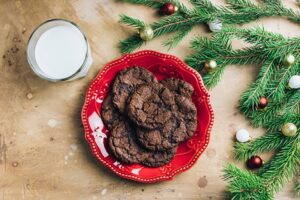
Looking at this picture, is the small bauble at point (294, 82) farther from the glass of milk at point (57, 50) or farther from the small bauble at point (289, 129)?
the glass of milk at point (57, 50)

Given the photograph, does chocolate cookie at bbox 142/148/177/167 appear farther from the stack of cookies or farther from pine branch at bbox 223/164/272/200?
pine branch at bbox 223/164/272/200

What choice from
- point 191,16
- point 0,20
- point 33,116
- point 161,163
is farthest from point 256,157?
point 0,20

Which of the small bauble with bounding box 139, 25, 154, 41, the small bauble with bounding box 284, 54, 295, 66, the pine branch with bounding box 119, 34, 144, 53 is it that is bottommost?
the pine branch with bounding box 119, 34, 144, 53

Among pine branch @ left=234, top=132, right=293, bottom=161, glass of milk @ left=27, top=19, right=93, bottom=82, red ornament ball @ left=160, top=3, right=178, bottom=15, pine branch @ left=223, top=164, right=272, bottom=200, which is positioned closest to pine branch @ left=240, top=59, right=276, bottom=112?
pine branch @ left=234, top=132, right=293, bottom=161

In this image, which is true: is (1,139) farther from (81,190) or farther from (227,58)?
(227,58)

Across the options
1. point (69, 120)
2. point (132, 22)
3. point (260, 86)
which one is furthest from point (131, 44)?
point (260, 86)

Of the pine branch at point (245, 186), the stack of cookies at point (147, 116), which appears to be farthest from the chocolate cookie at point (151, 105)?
the pine branch at point (245, 186)

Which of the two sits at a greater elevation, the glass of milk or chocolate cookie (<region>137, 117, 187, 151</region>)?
the glass of milk
